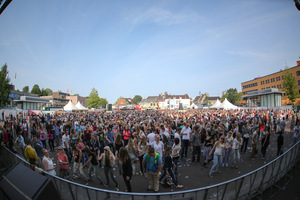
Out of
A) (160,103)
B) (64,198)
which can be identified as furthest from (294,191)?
(160,103)

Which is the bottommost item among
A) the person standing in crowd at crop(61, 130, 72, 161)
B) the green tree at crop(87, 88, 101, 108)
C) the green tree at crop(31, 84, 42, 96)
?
the person standing in crowd at crop(61, 130, 72, 161)

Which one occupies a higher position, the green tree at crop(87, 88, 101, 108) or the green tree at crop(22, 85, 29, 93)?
the green tree at crop(22, 85, 29, 93)

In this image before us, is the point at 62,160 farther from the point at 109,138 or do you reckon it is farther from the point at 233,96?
the point at 233,96

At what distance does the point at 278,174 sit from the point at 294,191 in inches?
22.6

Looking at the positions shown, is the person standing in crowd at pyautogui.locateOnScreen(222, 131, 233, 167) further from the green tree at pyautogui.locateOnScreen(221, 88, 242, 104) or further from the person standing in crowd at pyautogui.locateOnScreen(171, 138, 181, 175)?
the green tree at pyautogui.locateOnScreen(221, 88, 242, 104)

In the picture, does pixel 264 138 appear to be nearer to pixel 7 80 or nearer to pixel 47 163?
pixel 47 163

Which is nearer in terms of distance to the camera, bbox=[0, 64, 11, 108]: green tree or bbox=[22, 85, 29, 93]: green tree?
bbox=[0, 64, 11, 108]: green tree

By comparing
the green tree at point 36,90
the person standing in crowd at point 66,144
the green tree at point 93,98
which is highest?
the green tree at point 36,90

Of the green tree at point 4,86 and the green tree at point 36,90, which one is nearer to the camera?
the green tree at point 4,86

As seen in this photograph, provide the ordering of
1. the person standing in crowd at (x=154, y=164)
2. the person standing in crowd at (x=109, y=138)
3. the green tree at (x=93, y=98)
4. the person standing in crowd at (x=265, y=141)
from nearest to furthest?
the person standing in crowd at (x=154, y=164) < the person standing in crowd at (x=265, y=141) < the person standing in crowd at (x=109, y=138) < the green tree at (x=93, y=98)

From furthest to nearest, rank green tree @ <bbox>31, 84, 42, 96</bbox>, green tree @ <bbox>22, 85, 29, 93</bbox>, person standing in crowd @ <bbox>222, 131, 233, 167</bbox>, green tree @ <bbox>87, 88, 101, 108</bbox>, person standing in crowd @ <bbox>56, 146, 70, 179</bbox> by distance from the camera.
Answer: green tree @ <bbox>22, 85, 29, 93</bbox>
green tree @ <bbox>31, 84, 42, 96</bbox>
green tree @ <bbox>87, 88, 101, 108</bbox>
person standing in crowd @ <bbox>222, 131, 233, 167</bbox>
person standing in crowd @ <bbox>56, 146, 70, 179</bbox>

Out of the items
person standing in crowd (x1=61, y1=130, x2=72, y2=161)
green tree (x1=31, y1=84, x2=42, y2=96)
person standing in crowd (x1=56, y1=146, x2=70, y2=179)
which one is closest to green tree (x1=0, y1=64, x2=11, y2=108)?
person standing in crowd (x1=61, y1=130, x2=72, y2=161)

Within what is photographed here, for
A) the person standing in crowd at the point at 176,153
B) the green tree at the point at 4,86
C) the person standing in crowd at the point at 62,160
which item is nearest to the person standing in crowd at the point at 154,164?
the person standing in crowd at the point at 176,153

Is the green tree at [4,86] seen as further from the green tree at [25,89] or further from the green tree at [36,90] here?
the green tree at [25,89]
